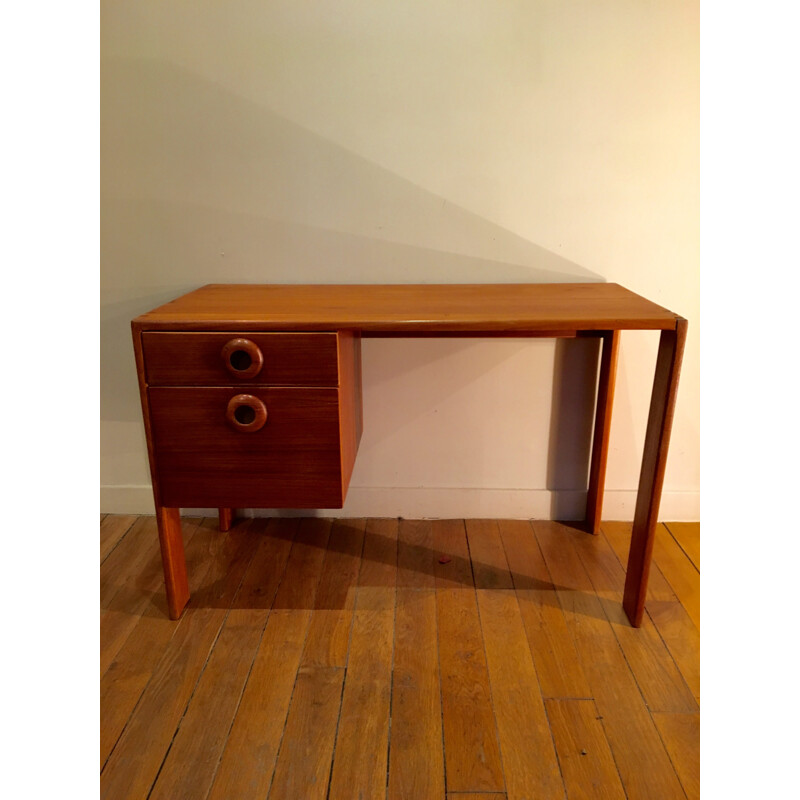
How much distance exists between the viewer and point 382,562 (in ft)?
6.29

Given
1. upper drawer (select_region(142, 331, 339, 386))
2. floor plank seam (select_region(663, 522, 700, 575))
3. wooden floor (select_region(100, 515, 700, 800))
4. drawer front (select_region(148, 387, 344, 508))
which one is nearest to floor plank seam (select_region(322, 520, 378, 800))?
wooden floor (select_region(100, 515, 700, 800))

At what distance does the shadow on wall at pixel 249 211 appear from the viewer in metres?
1.87

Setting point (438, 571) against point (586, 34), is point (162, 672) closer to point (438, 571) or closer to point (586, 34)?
point (438, 571)

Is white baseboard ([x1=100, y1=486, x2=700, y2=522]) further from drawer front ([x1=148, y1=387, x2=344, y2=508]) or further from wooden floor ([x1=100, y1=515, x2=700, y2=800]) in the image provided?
drawer front ([x1=148, y1=387, x2=344, y2=508])

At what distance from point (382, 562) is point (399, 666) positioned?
427 mm

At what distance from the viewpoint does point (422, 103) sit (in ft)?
6.07

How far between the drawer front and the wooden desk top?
0.49ft

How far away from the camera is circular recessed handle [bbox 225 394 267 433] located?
1.52 metres

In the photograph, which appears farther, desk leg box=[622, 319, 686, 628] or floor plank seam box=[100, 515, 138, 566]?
floor plank seam box=[100, 515, 138, 566]

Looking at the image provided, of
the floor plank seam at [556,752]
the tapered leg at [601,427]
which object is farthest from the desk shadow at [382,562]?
the floor plank seam at [556,752]

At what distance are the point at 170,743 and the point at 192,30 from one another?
1616 millimetres

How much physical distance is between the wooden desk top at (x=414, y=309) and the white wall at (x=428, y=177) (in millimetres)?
128

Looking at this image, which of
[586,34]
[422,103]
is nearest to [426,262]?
[422,103]

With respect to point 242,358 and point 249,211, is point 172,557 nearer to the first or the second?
point 242,358
